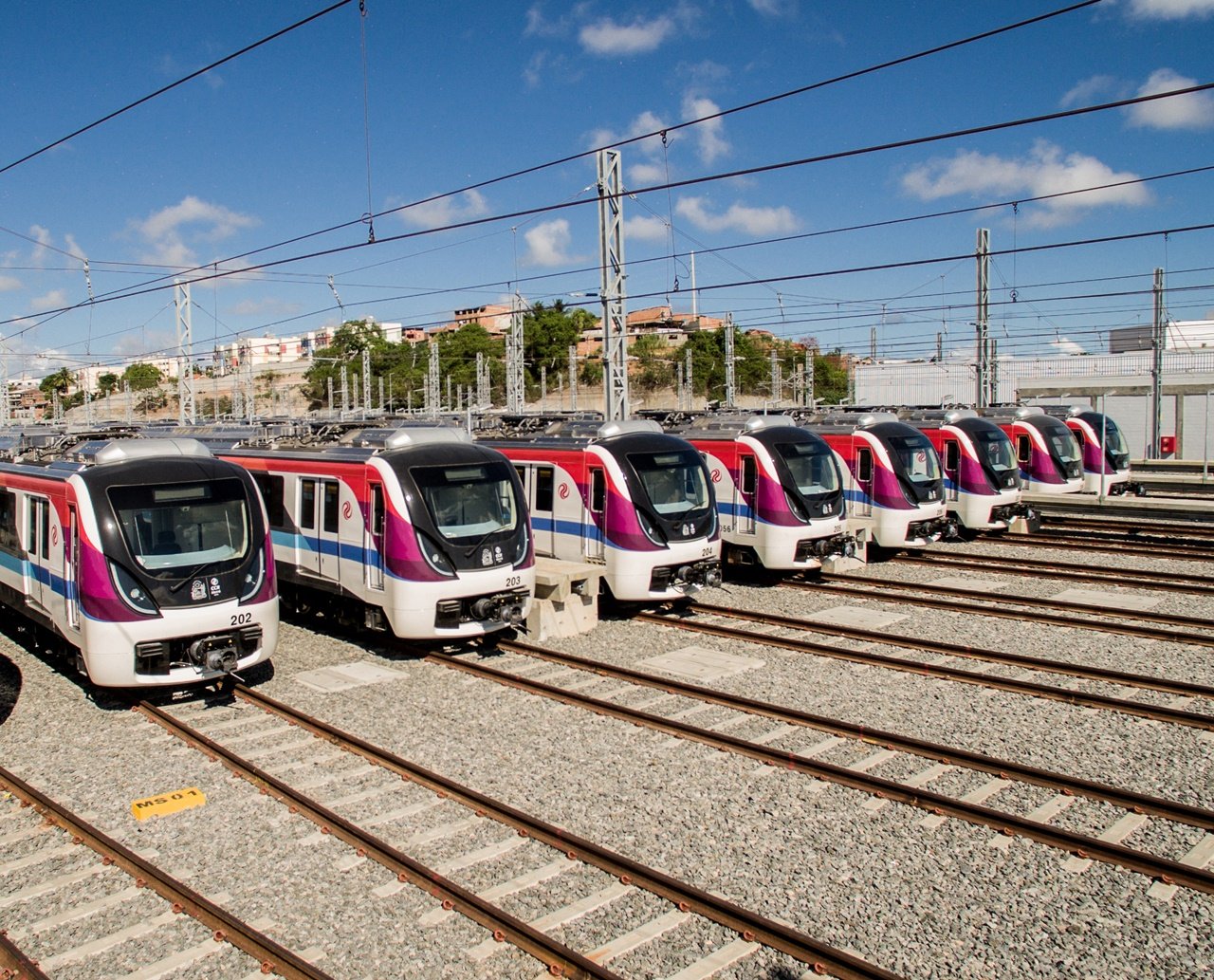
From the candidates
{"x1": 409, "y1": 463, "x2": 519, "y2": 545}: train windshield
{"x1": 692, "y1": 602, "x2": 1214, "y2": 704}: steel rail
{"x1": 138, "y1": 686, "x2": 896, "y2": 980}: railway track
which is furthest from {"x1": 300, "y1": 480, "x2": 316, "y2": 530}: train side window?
{"x1": 692, "y1": 602, "x2": 1214, "y2": 704}: steel rail

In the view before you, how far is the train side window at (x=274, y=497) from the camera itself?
49.3 ft

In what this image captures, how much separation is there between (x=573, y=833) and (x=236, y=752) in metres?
3.79

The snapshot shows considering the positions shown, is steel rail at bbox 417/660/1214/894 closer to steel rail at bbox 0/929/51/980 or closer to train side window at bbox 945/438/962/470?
steel rail at bbox 0/929/51/980

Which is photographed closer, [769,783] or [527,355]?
[769,783]

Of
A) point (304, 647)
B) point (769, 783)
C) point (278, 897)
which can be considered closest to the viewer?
point (278, 897)

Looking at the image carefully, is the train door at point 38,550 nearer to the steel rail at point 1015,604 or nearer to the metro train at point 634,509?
the metro train at point 634,509

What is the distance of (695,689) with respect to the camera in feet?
36.4

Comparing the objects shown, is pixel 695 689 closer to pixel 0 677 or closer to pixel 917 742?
pixel 917 742

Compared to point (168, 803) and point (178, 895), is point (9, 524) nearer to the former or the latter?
point (168, 803)

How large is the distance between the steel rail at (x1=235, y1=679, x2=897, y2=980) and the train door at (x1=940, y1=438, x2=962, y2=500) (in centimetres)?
1600

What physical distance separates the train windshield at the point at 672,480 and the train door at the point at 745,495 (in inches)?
69.1

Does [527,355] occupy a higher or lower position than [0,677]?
higher

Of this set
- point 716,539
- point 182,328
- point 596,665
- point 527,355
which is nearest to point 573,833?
point 596,665

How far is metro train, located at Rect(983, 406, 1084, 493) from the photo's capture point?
85.4 feet
